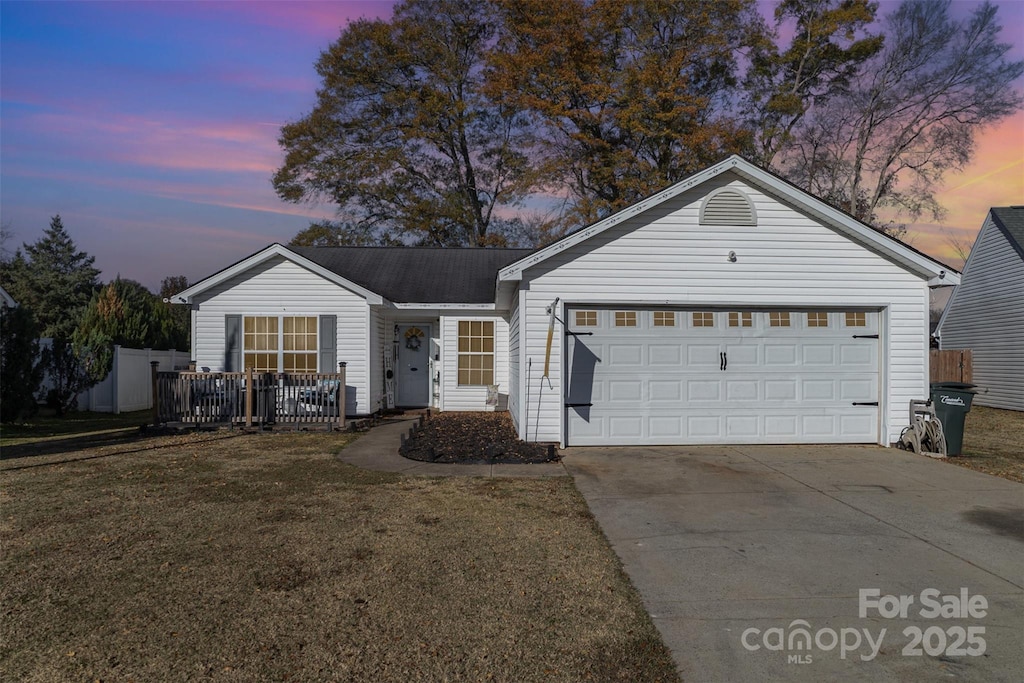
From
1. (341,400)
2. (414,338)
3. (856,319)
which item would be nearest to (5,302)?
(341,400)

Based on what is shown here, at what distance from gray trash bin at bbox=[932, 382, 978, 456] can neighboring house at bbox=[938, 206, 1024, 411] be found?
10.7m

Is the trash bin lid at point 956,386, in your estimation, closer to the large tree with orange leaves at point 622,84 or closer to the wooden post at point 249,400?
the wooden post at point 249,400

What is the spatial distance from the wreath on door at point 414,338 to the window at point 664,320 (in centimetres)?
808

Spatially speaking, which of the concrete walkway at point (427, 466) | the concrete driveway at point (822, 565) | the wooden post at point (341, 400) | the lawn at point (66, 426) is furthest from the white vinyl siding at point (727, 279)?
the lawn at point (66, 426)

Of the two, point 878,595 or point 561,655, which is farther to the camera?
point 878,595

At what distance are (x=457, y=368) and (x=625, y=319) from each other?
259 inches

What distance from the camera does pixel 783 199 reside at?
1071 centimetres

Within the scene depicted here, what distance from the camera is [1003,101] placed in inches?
1008

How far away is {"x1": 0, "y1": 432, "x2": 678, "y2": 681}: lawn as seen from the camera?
11.7 ft

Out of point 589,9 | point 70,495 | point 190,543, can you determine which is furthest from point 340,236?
point 190,543

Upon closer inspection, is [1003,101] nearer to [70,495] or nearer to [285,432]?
[285,432]

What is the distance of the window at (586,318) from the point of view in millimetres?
10672

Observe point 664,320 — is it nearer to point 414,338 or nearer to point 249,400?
point 249,400

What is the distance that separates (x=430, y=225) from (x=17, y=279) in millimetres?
25075
